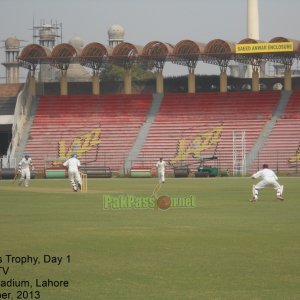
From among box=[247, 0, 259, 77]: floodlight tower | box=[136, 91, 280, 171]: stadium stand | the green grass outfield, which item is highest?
box=[247, 0, 259, 77]: floodlight tower

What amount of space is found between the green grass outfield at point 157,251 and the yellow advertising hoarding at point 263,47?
4648 centimetres

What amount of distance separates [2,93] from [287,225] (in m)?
69.3

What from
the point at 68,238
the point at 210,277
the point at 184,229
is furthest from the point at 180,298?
the point at 184,229

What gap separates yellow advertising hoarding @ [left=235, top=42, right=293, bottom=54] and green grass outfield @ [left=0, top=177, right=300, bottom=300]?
4648cm

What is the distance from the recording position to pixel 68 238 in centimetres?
2097

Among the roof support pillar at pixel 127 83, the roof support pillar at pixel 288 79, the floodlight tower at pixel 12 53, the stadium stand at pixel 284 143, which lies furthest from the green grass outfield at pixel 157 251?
the floodlight tower at pixel 12 53

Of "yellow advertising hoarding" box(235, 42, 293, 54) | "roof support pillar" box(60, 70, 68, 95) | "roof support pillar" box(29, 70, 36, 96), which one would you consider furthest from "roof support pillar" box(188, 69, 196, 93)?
"roof support pillar" box(29, 70, 36, 96)

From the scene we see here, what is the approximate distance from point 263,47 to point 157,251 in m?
60.0

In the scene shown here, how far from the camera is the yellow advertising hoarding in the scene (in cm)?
7631

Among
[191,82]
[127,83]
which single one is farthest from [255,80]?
[127,83]

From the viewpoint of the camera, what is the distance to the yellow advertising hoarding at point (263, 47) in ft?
250

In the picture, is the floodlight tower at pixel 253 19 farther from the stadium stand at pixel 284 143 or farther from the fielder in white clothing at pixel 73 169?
the fielder in white clothing at pixel 73 169

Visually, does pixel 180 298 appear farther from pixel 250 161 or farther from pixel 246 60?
pixel 246 60

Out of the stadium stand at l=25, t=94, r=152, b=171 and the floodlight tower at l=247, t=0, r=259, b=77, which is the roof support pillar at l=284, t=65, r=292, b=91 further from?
the floodlight tower at l=247, t=0, r=259, b=77
